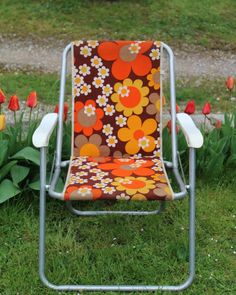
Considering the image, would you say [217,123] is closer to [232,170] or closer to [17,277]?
[232,170]

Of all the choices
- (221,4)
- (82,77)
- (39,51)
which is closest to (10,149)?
(82,77)

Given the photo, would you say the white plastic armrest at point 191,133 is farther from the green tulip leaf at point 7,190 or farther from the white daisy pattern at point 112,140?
the green tulip leaf at point 7,190

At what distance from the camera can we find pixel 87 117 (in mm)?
3426

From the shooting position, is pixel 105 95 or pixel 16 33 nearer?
pixel 105 95

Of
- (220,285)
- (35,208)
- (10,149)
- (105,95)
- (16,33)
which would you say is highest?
(16,33)

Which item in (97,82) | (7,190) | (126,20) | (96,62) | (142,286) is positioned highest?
(126,20)

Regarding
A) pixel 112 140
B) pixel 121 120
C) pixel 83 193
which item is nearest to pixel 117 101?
pixel 121 120

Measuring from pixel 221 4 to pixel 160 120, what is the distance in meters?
8.06

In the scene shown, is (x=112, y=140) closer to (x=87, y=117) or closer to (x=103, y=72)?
(x=87, y=117)

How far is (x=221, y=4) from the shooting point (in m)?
10.9

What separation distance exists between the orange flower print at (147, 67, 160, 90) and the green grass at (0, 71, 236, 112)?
8.39 feet

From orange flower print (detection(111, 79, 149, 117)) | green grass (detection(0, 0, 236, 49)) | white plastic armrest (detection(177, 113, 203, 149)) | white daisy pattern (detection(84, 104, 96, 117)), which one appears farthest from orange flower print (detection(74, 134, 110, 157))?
green grass (detection(0, 0, 236, 49))

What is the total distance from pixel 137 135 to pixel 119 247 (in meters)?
0.67

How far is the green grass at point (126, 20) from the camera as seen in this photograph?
926 cm
